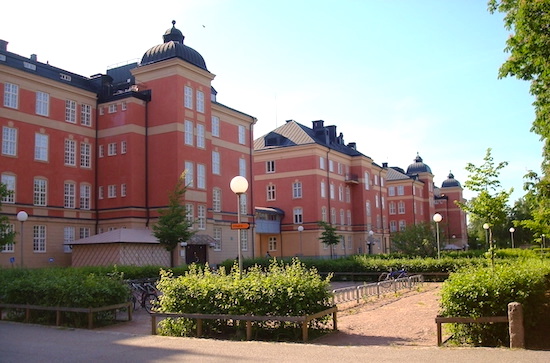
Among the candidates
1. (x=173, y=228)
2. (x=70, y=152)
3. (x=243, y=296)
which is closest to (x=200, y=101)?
(x=70, y=152)

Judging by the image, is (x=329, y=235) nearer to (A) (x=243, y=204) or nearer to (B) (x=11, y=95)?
(A) (x=243, y=204)

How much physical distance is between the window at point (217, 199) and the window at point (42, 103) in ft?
45.6

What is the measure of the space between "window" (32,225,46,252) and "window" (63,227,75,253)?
4.64ft

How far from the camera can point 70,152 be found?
3738cm

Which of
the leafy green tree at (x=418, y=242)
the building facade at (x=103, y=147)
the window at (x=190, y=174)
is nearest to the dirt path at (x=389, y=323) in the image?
the window at (x=190, y=174)

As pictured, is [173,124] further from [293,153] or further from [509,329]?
[509,329]

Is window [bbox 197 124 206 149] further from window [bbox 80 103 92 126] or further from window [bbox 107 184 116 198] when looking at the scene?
window [bbox 80 103 92 126]

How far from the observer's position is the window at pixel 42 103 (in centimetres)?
3522

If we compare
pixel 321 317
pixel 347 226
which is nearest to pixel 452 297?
pixel 321 317

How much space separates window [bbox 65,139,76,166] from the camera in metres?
37.1

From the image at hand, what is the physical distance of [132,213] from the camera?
3675cm

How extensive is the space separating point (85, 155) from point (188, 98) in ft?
26.7

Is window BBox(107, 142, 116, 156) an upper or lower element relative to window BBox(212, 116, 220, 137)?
lower

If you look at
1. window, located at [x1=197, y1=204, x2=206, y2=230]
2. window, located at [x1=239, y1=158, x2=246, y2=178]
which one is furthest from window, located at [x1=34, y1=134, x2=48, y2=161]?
window, located at [x1=239, y1=158, x2=246, y2=178]
